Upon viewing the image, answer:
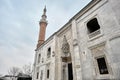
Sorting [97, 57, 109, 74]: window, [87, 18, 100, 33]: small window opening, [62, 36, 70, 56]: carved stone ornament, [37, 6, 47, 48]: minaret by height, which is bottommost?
[97, 57, 109, 74]: window

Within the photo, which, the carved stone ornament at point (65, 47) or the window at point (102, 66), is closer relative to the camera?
the window at point (102, 66)

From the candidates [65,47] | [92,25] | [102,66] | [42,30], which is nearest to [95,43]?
[102,66]

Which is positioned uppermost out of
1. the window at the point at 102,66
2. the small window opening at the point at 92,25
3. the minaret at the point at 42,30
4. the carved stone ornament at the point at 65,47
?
the minaret at the point at 42,30

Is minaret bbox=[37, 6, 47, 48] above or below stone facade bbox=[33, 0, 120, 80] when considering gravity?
above

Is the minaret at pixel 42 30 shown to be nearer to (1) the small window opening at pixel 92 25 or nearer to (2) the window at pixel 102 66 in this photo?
(1) the small window opening at pixel 92 25

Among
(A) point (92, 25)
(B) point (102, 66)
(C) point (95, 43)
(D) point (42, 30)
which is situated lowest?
(B) point (102, 66)

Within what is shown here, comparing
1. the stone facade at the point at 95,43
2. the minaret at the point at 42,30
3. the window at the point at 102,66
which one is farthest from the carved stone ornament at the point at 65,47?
the minaret at the point at 42,30

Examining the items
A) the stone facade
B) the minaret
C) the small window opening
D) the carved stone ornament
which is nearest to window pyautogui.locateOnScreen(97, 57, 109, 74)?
the stone facade

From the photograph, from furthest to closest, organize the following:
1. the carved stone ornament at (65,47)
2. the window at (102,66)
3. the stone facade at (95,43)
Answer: the carved stone ornament at (65,47) < the window at (102,66) < the stone facade at (95,43)

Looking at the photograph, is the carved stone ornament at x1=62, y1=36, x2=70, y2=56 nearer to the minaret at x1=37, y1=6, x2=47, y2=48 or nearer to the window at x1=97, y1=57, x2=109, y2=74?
the window at x1=97, y1=57, x2=109, y2=74

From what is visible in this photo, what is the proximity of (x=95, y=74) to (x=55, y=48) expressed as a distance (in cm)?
615

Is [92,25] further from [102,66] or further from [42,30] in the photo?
[42,30]

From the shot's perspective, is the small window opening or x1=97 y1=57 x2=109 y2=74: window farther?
the small window opening

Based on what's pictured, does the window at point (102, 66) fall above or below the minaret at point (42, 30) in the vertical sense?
below
